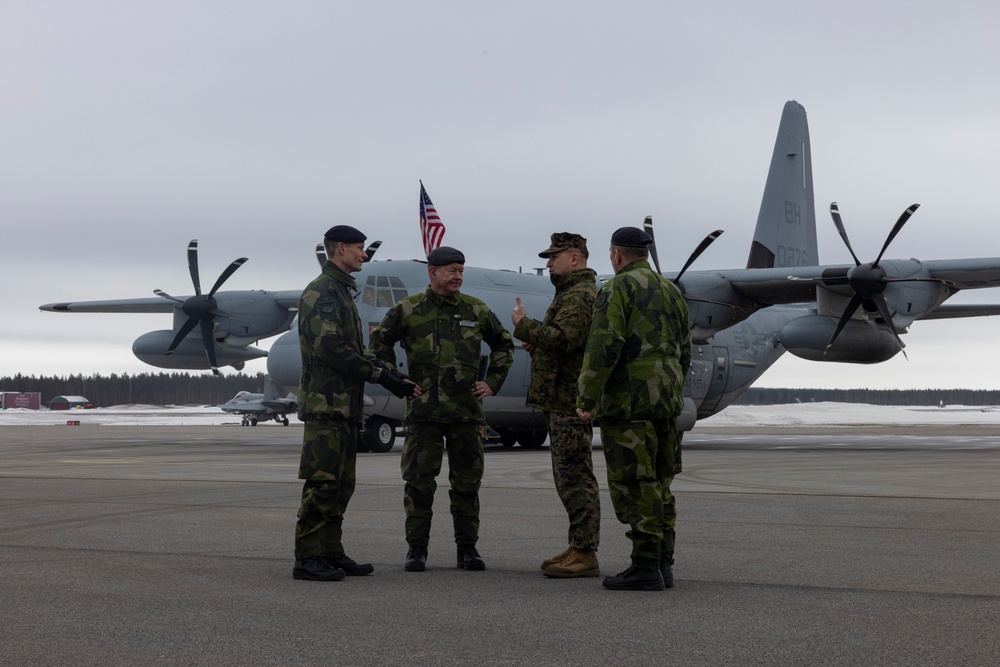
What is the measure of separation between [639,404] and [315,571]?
6.89 ft

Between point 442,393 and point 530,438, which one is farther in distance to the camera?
point 530,438

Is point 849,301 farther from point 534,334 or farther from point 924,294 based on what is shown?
point 534,334

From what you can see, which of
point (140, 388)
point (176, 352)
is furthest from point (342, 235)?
point (140, 388)

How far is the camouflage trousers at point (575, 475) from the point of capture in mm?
6703

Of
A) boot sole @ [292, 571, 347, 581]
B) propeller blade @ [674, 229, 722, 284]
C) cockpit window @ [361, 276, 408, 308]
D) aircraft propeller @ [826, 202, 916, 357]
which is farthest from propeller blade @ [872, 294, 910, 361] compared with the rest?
boot sole @ [292, 571, 347, 581]

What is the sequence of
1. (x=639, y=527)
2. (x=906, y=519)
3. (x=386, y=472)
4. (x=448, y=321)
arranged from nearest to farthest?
(x=639, y=527) < (x=448, y=321) < (x=906, y=519) < (x=386, y=472)

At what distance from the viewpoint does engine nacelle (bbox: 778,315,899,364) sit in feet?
79.8

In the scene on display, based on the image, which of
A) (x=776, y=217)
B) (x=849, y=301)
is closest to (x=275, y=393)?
(x=776, y=217)

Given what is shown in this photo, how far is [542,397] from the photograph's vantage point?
6.97 metres

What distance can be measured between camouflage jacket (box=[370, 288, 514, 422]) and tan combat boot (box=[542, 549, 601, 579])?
112 centimetres

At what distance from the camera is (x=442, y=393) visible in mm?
7086

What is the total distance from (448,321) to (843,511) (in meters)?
4.85

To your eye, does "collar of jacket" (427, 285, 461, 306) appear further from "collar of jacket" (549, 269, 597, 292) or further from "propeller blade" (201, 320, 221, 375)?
"propeller blade" (201, 320, 221, 375)

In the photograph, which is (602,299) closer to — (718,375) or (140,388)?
(718,375)
